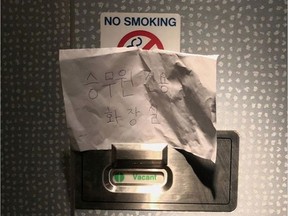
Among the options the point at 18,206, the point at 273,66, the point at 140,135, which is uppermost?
the point at 273,66

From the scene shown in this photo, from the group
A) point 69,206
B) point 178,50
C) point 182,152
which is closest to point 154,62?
point 178,50

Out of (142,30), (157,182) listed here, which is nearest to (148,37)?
(142,30)

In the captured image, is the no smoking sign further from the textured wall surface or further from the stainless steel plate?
the stainless steel plate

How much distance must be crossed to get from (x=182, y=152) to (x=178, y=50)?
6.7 inches

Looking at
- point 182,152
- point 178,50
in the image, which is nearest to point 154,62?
point 178,50

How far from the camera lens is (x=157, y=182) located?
31.6 inches

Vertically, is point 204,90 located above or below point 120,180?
above

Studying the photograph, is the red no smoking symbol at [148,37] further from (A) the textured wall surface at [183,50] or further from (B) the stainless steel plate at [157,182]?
(B) the stainless steel plate at [157,182]

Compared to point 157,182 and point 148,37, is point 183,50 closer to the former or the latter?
point 148,37

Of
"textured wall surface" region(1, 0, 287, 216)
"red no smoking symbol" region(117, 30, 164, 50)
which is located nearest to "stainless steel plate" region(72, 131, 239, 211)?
"textured wall surface" region(1, 0, 287, 216)

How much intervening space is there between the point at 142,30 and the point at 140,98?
0.36 feet

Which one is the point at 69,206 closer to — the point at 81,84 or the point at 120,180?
the point at 120,180

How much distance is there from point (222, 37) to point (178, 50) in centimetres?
7

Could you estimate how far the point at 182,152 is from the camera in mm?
795
